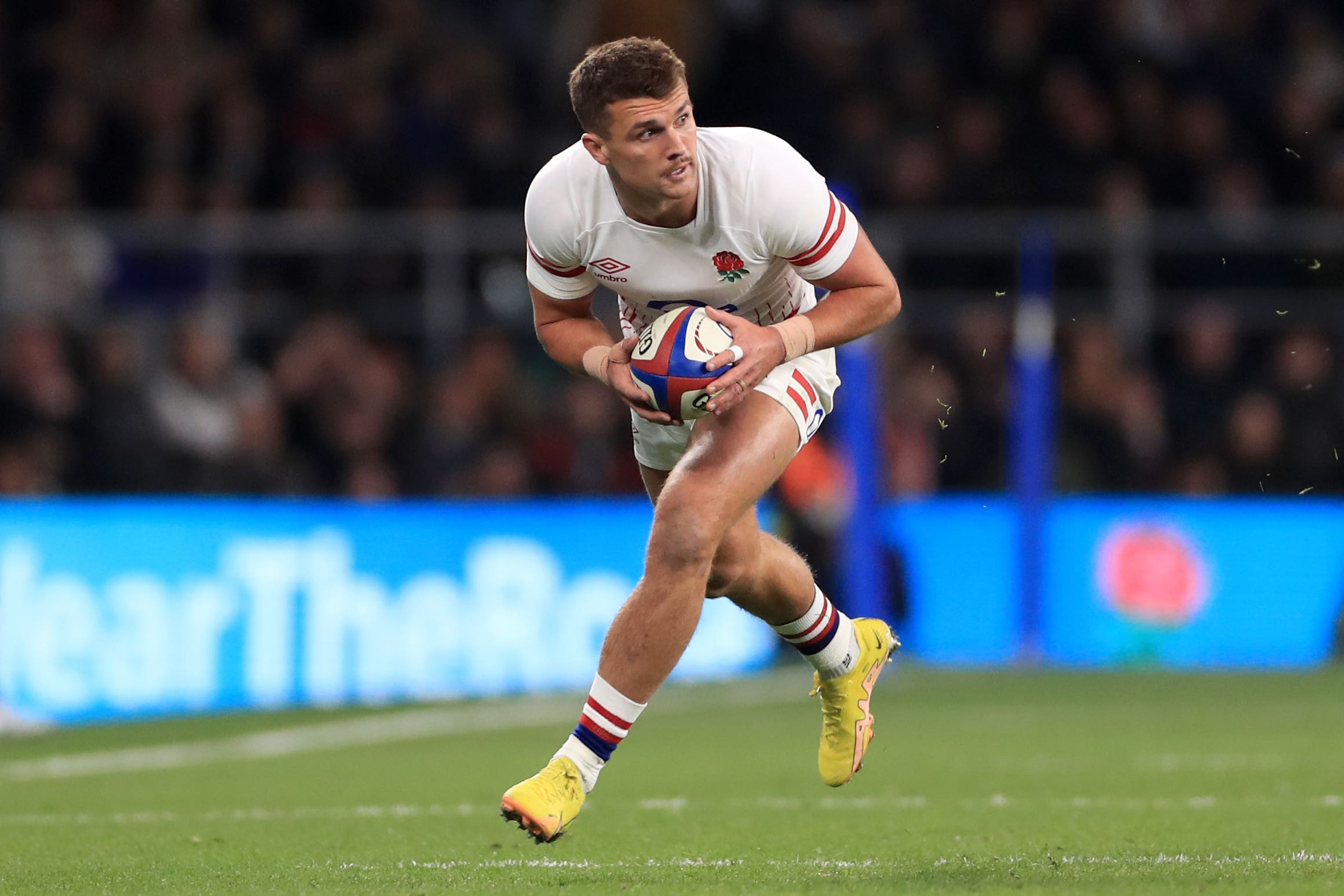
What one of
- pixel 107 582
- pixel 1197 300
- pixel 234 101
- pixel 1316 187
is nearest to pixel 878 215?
pixel 1197 300

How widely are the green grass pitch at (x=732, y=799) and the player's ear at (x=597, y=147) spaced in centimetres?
189

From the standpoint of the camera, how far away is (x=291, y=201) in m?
14.7

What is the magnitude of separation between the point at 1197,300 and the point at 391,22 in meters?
6.35

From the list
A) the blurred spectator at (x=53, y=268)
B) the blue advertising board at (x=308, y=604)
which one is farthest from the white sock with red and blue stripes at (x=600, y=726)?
the blurred spectator at (x=53, y=268)

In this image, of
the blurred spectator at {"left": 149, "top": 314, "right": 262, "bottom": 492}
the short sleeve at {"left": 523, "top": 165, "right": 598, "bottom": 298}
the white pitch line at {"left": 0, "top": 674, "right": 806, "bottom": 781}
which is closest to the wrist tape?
the short sleeve at {"left": 523, "top": 165, "right": 598, "bottom": 298}

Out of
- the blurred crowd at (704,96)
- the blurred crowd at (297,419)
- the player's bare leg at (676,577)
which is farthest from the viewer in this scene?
the blurred crowd at (704,96)

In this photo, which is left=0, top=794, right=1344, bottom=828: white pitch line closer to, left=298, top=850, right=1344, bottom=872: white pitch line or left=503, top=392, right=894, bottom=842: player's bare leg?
left=298, top=850, right=1344, bottom=872: white pitch line

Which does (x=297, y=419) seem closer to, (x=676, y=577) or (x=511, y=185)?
(x=511, y=185)

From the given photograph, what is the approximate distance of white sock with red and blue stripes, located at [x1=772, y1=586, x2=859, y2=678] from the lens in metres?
6.52

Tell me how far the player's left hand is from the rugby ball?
0.02 metres

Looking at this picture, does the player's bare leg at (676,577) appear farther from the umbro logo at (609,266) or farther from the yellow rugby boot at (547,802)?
the umbro logo at (609,266)

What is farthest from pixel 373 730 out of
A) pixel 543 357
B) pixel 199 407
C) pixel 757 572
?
pixel 757 572

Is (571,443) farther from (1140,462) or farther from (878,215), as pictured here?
(1140,462)

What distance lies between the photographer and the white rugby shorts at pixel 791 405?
20.1ft
